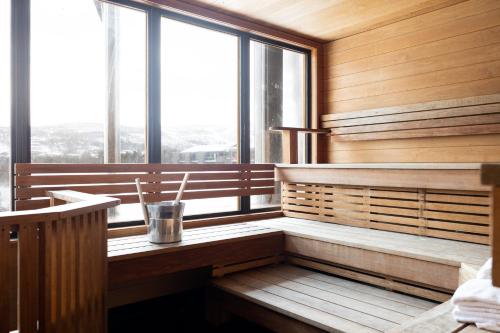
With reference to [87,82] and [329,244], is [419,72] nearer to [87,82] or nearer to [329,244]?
[329,244]

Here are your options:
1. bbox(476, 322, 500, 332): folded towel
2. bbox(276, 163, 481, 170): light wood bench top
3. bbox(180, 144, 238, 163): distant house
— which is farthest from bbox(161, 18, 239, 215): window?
bbox(476, 322, 500, 332): folded towel

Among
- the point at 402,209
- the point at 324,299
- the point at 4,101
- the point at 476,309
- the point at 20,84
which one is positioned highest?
the point at 20,84

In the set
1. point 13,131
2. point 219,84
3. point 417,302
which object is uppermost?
point 219,84

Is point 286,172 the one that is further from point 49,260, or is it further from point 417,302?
point 49,260

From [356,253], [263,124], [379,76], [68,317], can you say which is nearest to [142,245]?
[68,317]

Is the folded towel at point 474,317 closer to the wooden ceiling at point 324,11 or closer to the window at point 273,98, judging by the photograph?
the window at point 273,98

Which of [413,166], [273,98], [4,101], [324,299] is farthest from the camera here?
[273,98]

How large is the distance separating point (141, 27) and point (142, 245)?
203 centimetres

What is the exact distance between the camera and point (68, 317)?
1.73 m

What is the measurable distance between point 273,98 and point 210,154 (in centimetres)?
121

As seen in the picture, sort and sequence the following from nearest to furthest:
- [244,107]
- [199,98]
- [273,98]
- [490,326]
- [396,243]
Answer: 1. [490,326]
2. [396,243]
3. [199,98]
4. [244,107]
5. [273,98]

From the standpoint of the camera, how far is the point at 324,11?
4.12 metres

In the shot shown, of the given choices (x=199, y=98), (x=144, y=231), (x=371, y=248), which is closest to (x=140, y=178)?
(x=144, y=231)

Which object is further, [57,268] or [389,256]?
[389,256]
